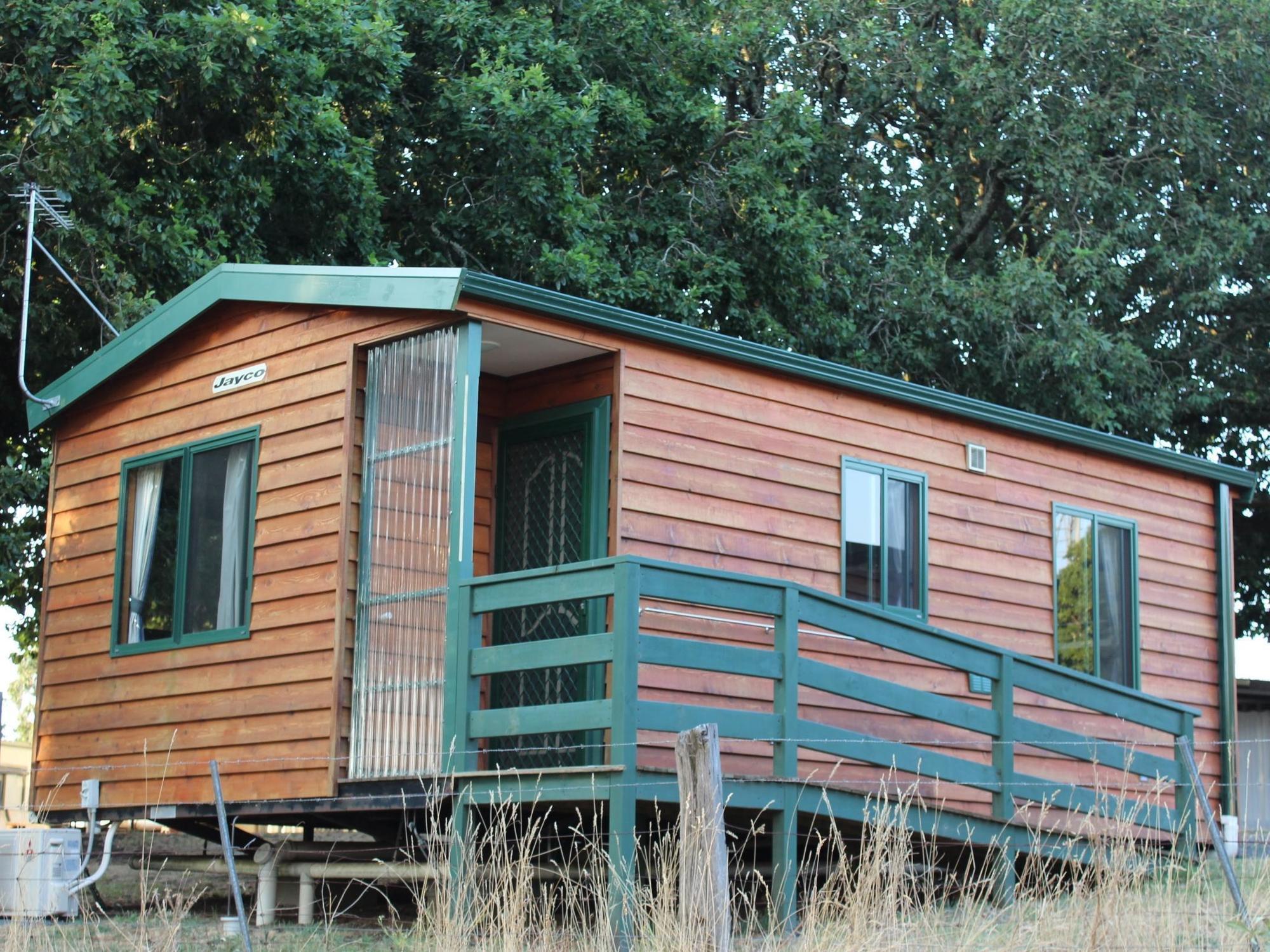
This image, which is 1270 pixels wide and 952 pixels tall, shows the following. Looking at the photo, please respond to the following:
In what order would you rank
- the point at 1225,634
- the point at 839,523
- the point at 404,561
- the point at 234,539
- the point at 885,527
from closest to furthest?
the point at 404,561
the point at 234,539
the point at 839,523
the point at 885,527
the point at 1225,634

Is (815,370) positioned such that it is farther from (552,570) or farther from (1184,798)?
(1184,798)

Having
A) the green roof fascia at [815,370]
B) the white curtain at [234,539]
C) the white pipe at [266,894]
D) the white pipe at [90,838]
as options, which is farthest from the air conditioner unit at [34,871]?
the green roof fascia at [815,370]

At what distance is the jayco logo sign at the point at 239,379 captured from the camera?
1048 centimetres

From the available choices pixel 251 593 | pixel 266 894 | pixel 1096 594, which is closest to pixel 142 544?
pixel 251 593

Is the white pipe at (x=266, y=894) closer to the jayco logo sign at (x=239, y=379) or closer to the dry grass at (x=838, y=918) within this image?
the dry grass at (x=838, y=918)

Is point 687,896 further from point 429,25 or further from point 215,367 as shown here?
point 429,25

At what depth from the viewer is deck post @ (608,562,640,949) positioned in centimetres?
762

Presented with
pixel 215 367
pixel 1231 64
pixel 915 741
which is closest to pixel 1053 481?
pixel 915 741

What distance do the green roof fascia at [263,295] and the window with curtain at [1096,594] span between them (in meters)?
5.26

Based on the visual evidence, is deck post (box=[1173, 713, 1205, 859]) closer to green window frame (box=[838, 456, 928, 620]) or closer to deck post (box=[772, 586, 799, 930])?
green window frame (box=[838, 456, 928, 620])

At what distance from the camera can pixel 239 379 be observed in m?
10.6

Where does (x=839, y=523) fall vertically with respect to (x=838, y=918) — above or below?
above

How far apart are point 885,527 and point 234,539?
4.16 meters

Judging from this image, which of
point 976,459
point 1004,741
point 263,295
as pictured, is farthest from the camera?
point 976,459
